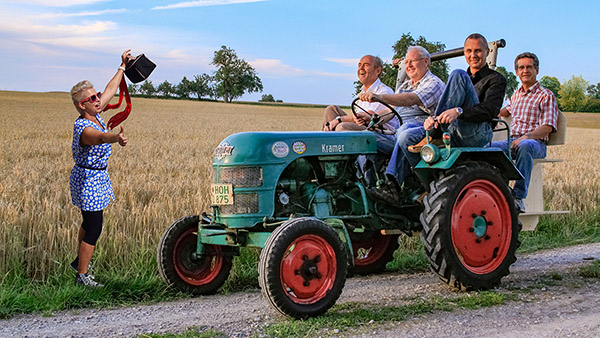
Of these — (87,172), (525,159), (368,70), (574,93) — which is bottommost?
(87,172)

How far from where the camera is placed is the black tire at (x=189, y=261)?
17.1 ft

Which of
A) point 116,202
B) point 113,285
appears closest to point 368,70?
point 113,285

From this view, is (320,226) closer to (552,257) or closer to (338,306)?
(338,306)

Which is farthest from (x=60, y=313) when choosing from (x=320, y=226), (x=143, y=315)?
(x=320, y=226)

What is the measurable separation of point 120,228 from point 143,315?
5.86ft

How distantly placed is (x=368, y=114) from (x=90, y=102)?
97.1 inches

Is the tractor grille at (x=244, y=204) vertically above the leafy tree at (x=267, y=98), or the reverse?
the leafy tree at (x=267, y=98)

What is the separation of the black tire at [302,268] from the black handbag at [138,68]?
2.18 m

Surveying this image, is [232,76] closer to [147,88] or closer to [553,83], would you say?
[147,88]

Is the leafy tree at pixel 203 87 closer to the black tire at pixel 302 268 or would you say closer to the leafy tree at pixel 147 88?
the leafy tree at pixel 147 88

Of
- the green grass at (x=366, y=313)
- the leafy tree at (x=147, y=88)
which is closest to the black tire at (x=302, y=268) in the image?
the green grass at (x=366, y=313)

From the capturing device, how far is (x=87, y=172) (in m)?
5.12

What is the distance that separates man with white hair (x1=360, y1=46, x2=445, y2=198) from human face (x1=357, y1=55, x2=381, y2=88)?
310 millimetres

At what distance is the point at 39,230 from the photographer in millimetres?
5762
